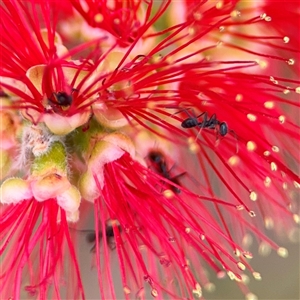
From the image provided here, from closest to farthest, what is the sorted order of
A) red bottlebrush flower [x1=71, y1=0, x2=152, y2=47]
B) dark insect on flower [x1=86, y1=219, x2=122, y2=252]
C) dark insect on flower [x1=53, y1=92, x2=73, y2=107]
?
dark insect on flower [x1=53, y1=92, x2=73, y2=107], red bottlebrush flower [x1=71, y1=0, x2=152, y2=47], dark insect on flower [x1=86, y1=219, x2=122, y2=252]

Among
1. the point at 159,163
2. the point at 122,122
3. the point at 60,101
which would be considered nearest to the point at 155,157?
the point at 159,163

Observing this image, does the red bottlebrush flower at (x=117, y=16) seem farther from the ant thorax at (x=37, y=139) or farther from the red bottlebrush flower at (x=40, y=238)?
the red bottlebrush flower at (x=40, y=238)

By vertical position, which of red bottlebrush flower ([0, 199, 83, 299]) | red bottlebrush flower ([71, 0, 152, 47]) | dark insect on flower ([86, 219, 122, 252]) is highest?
red bottlebrush flower ([71, 0, 152, 47])

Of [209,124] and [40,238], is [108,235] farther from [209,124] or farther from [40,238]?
[209,124]

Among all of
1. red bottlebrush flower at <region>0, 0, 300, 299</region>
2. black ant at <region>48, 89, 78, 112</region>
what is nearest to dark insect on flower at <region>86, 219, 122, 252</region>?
red bottlebrush flower at <region>0, 0, 300, 299</region>

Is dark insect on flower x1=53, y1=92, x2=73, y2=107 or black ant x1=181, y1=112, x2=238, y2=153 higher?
dark insect on flower x1=53, y1=92, x2=73, y2=107

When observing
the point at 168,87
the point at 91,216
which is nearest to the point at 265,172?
the point at 168,87

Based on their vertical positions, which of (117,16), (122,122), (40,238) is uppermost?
(117,16)

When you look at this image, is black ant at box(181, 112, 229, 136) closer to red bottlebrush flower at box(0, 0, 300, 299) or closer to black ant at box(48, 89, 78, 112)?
red bottlebrush flower at box(0, 0, 300, 299)

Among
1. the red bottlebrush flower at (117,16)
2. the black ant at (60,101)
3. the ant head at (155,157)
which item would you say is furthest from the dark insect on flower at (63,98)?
the ant head at (155,157)
